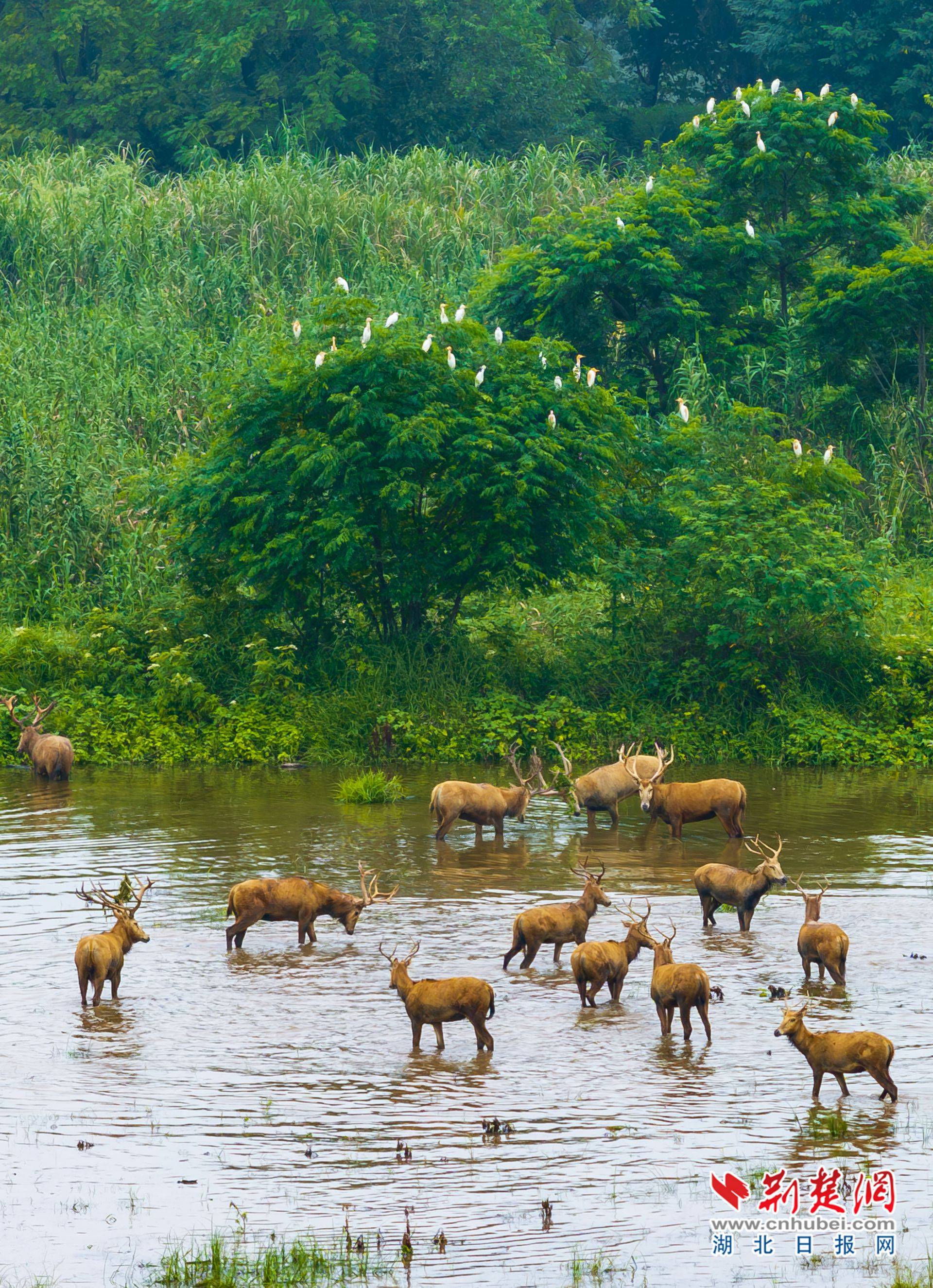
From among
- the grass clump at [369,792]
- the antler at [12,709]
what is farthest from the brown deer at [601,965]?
the antler at [12,709]

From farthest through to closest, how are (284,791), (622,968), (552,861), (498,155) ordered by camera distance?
(498,155) → (284,791) → (552,861) → (622,968)

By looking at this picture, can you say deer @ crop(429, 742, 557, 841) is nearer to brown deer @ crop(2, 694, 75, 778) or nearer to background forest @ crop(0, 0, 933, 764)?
background forest @ crop(0, 0, 933, 764)

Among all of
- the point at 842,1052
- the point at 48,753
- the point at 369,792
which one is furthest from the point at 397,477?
the point at 842,1052

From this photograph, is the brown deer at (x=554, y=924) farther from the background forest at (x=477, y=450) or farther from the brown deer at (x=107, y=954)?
the background forest at (x=477, y=450)

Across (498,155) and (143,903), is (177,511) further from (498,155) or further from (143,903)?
(498,155)

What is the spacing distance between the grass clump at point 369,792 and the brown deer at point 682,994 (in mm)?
7670

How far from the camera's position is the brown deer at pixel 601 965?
1068cm

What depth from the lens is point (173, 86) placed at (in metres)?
46.2

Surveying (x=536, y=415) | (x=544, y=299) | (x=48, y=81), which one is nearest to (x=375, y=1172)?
(x=536, y=415)

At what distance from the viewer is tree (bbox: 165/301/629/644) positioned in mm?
20406

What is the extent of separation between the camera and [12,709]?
2031 cm

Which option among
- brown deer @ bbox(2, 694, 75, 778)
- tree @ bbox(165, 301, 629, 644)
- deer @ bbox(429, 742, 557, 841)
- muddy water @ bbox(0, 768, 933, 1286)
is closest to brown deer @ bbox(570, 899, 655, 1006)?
muddy water @ bbox(0, 768, 933, 1286)

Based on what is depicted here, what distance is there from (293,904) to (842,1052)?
466 centimetres

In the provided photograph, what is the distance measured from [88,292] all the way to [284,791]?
60.2ft
